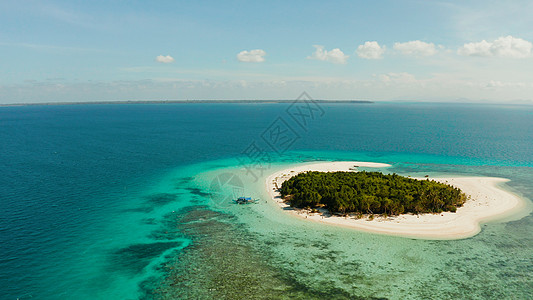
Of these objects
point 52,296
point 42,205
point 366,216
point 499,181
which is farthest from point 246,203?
point 499,181

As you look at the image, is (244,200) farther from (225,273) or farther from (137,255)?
(225,273)

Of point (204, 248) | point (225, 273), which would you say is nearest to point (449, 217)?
point (225, 273)

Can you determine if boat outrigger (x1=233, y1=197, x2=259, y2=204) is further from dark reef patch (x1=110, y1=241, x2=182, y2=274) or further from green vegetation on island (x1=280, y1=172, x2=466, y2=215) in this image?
dark reef patch (x1=110, y1=241, x2=182, y2=274)

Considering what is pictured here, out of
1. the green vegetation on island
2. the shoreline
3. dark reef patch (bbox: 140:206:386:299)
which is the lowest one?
dark reef patch (bbox: 140:206:386:299)

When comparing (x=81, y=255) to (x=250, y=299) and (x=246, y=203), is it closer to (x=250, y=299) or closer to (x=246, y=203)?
(x=250, y=299)

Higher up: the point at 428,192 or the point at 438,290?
the point at 428,192

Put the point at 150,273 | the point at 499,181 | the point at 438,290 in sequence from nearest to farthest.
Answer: the point at 438,290
the point at 150,273
the point at 499,181

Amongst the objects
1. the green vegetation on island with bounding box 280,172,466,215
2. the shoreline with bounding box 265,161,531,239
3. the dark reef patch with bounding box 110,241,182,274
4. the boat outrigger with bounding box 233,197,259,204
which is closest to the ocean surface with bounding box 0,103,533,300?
the dark reef patch with bounding box 110,241,182,274
